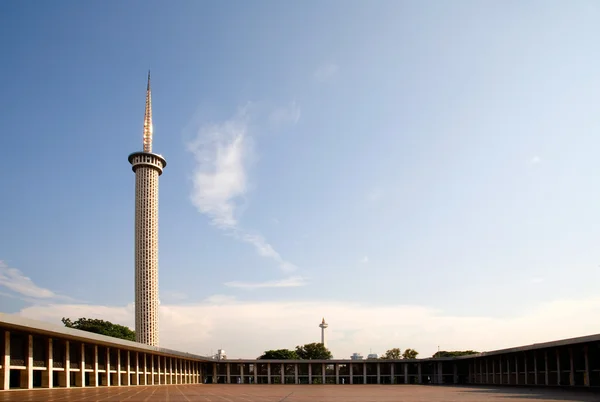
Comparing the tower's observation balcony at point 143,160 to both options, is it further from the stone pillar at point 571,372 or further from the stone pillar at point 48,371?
the stone pillar at point 571,372

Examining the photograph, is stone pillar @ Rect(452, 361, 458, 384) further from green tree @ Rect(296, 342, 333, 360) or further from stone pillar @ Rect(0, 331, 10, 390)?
stone pillar @ Rect(0, 331, 10, 390)

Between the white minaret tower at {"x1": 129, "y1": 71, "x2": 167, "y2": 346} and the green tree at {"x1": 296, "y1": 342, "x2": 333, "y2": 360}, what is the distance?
38057mm

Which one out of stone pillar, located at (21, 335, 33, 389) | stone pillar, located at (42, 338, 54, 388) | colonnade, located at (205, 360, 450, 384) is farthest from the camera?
colonnade, located at (205, 360, 450, 384)

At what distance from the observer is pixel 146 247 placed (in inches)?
3851

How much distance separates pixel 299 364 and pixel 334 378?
6.54 meters

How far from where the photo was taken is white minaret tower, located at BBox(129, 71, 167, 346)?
9612 centimetres

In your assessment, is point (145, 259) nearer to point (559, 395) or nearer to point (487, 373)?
point (487, 373)

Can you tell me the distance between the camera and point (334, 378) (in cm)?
9225

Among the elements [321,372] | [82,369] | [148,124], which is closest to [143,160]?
[148,124]

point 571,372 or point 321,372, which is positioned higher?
point 571,372

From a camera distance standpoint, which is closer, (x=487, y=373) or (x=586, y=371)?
(x=586, y=371)

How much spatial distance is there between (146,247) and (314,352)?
4732cm

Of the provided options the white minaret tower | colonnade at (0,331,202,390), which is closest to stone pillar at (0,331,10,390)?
colonnade at (0,331,202,390)

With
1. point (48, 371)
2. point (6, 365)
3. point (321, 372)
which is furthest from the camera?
point (321, 372)
